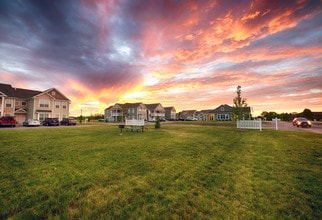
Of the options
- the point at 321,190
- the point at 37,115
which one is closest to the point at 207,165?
the point at 321,190

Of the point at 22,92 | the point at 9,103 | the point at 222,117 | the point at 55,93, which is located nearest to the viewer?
the point at 9,103

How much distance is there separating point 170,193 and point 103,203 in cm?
145

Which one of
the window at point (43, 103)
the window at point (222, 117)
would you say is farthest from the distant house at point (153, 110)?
the window at point (43, 103)

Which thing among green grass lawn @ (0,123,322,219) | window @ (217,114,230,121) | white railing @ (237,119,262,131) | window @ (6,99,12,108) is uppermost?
window @ (6,99,12,108)

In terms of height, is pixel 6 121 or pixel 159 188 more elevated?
pixel 6 121

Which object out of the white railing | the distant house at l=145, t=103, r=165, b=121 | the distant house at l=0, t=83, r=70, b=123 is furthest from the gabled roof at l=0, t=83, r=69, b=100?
the white railing

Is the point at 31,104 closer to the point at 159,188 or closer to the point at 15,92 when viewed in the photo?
the point at 15,92

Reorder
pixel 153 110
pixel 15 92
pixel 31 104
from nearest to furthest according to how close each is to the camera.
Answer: pixel 31 104 < pixel 15 92 < pixel 153 110

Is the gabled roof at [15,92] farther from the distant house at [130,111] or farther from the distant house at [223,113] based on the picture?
the distant house at [223,113]

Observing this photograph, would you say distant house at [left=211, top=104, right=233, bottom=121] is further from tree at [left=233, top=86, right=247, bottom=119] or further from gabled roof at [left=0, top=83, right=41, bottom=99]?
gabled roof at [left=0, top=83, right=41, bottom=99]

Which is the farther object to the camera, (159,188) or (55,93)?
(55,93)

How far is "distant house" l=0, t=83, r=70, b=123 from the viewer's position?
34.6 m

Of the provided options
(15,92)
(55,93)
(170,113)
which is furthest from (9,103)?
(170,113)

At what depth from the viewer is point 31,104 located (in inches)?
1459
